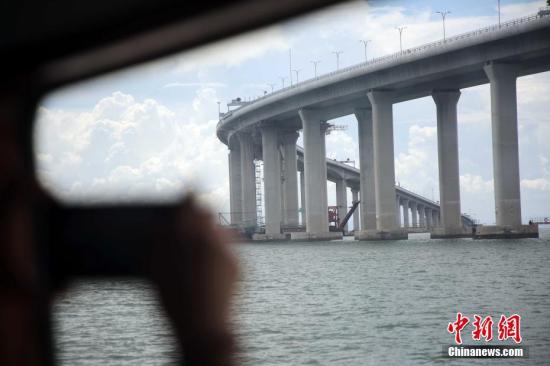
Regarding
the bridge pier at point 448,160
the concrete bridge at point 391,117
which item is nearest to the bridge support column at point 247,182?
the concrete bridge at point 391,117

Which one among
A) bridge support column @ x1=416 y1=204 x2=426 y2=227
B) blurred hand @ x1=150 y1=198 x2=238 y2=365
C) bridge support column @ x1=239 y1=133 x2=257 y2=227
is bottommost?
blurred hand @ x1=150 y1=198 x2=238 y2=365

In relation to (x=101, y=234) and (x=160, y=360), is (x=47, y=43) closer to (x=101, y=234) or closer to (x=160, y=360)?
(x=101, y=234)

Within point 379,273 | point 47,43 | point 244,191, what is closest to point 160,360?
point 47,43

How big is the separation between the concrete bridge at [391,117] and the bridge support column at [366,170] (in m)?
→ 0.10

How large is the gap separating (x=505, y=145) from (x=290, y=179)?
45039 millimetres

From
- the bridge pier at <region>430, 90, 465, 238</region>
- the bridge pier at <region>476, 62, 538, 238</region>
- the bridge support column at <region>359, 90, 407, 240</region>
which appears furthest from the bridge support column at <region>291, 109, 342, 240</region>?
the bridge pier at <region>476, 62, 538, 238</region>

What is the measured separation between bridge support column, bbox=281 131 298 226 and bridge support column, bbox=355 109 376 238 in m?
17.7

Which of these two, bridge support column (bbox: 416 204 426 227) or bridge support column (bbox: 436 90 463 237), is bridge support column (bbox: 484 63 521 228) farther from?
bridge support column (bbox: 416 204 426 227)

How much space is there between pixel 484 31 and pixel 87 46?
70.2m

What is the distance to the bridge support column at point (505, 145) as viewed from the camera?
68438mm

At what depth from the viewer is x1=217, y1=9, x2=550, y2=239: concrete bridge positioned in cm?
6888

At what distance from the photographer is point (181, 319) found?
7.91 feet

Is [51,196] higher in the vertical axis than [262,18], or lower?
lower

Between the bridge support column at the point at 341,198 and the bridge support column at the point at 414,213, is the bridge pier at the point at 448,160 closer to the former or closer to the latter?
the bridge support column at the point at 341,198
